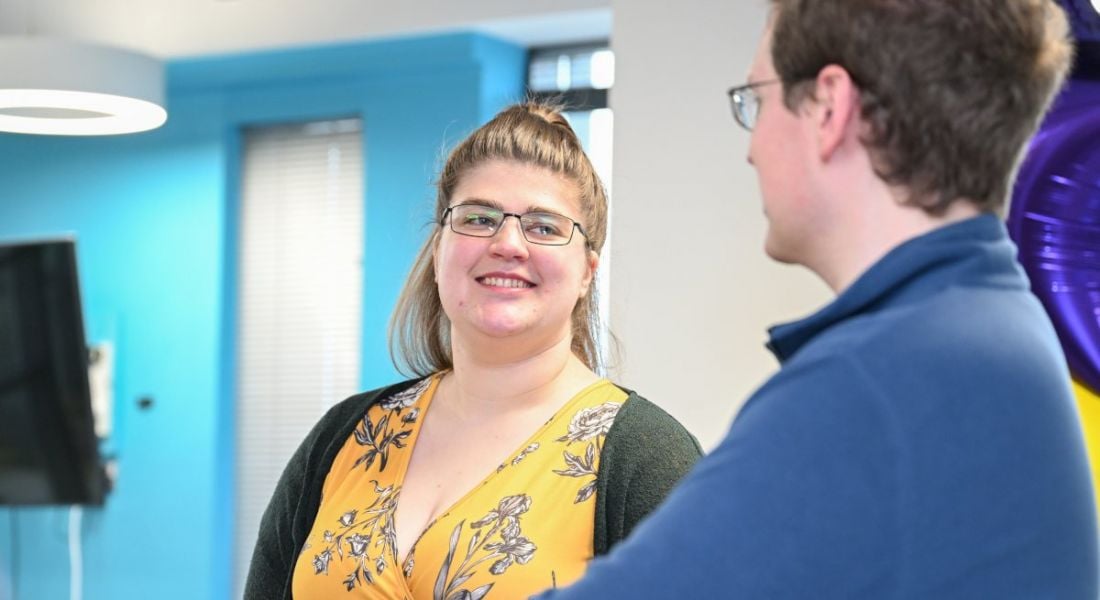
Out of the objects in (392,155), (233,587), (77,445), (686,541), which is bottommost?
(233,587)

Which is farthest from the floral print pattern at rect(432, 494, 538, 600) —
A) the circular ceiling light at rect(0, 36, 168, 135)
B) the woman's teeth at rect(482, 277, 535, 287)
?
the circular ceiling light at rect(0, 36, 168, 135)

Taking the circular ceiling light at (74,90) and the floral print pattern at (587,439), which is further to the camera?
the circular ceiling light at (74,90)

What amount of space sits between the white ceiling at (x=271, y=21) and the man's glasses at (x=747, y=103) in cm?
349

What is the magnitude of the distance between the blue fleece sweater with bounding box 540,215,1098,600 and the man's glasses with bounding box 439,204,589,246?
1.04 meters

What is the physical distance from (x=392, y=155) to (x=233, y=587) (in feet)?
6.29

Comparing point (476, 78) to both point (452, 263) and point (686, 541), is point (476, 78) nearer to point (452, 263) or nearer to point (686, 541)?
point (452, 263)

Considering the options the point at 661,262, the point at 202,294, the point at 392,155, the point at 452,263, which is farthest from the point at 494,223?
the point at 202,294

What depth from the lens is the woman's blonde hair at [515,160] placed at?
1.98m

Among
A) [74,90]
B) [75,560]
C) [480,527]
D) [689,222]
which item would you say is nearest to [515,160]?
[480,527]

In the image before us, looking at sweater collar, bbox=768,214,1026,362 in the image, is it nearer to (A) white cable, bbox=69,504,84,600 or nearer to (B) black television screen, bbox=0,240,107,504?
(B) black television screen, bbox=0,240,107,504

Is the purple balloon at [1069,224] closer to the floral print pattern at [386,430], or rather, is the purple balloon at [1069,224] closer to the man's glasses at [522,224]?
the man's glasses at [522,224]

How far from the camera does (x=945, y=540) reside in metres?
0.86

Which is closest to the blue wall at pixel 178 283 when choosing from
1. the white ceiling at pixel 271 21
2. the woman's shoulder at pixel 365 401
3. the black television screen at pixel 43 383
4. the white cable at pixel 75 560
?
the white cable at pixel 75 560

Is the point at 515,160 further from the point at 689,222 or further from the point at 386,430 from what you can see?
the point at 689,222
